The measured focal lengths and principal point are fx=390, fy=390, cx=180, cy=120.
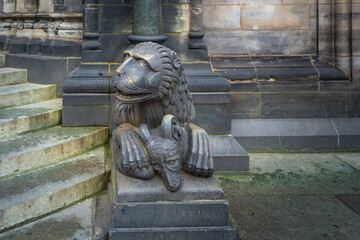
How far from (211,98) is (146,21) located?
1.08 metres

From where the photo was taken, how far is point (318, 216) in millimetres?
3059

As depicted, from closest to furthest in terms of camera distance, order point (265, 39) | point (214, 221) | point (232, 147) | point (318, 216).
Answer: point (214, 221)
point (318, 216)
point (232, 147)
point (265, 39)

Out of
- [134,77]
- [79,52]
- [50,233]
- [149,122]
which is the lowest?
[50,233]

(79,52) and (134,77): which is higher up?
(79,52)

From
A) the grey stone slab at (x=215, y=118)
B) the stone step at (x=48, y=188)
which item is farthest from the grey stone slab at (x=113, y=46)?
the stone step at (x=48, y=188)

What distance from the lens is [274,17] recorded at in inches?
205

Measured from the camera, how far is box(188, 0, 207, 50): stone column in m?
4.39

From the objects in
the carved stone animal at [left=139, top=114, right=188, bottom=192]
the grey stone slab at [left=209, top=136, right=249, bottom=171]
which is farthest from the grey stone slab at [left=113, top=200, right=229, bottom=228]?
the grey stone slab at [left=209, top=136, right=249, bottom=171]

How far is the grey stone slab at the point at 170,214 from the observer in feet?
7.89

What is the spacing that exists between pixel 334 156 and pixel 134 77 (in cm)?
311

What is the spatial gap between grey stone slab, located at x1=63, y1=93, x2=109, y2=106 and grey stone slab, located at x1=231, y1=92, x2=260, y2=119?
162cm

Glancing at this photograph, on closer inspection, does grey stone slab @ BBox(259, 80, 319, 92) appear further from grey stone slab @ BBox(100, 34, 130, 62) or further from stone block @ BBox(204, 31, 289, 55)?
grey stone slab @ BBox(100, 34, 130, 62)

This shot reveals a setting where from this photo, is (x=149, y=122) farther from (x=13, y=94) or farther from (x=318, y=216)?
(x=13, y=94)

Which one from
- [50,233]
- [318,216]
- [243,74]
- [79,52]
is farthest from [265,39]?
[50,233]
